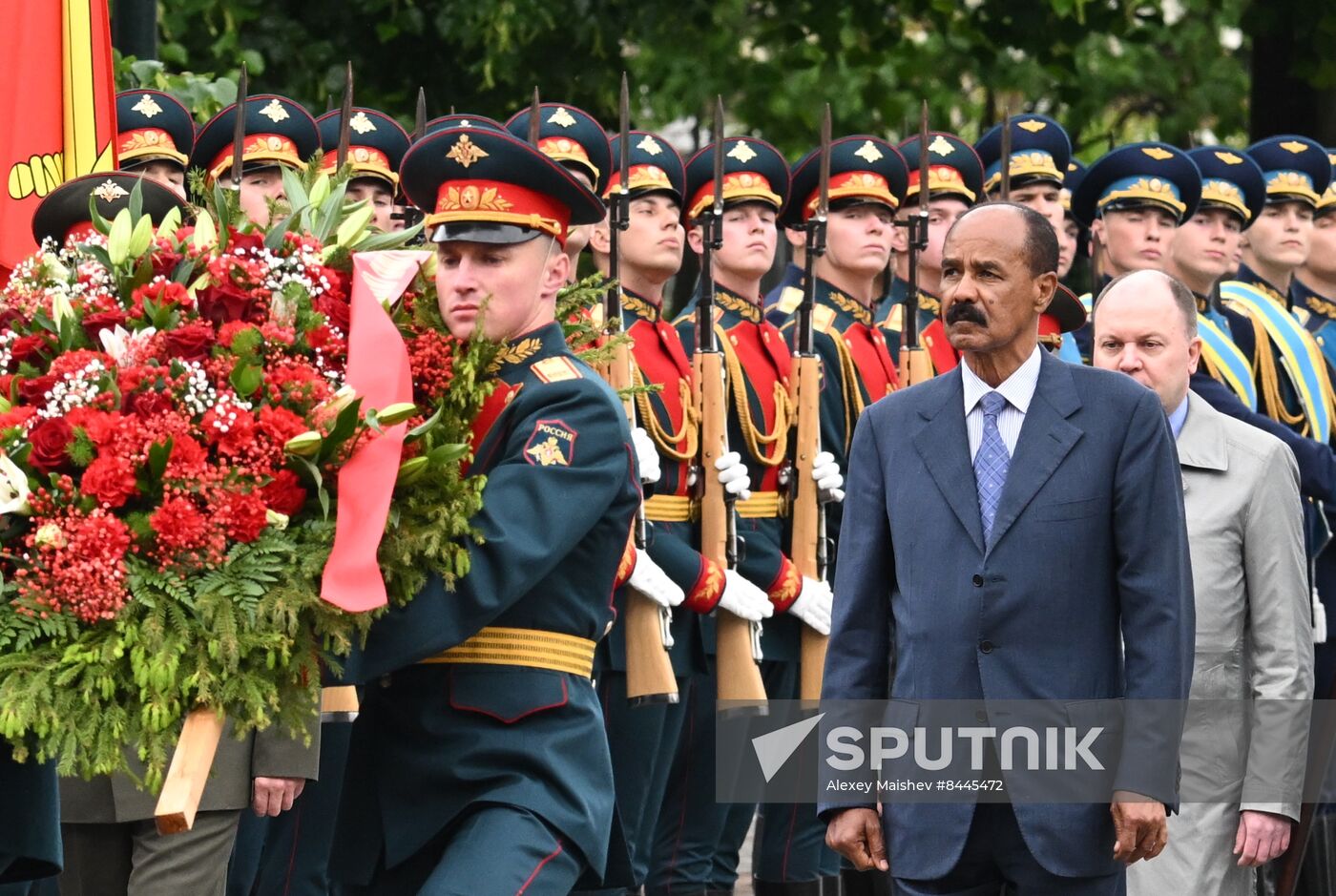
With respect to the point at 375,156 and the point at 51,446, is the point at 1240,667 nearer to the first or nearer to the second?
the point at 51,446

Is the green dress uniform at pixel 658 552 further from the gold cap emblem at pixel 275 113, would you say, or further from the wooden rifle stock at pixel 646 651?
the gold cap emblem at pixel 275 113

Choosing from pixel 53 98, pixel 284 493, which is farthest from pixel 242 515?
pixel 53 98

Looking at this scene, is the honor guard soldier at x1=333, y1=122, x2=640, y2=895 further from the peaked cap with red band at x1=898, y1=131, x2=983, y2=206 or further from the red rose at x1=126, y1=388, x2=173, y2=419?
the peaked cap with red band at x1=898, y1=131, x2=983, y2=206

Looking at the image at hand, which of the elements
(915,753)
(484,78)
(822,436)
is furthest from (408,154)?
(484,78)

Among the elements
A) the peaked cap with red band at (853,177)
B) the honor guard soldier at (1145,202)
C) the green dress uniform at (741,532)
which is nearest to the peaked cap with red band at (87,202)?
the green dress uniform at (741,532)

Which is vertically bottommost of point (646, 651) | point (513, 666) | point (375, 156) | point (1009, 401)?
point (646, 651)

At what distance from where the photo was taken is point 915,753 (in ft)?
16.0

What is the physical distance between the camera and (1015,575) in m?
4.82

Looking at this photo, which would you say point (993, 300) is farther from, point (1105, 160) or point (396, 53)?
point (396, 53)

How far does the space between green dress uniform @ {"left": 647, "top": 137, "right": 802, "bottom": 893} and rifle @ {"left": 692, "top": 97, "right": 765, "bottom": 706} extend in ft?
0.29

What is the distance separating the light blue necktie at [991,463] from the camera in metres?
4.91

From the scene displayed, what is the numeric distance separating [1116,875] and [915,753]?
1.42ft

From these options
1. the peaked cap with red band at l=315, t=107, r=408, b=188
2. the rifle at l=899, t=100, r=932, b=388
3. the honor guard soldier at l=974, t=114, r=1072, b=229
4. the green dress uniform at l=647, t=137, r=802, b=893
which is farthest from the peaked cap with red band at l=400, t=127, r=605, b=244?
the honor guard soldier at l=974, t=114, r=1072, b=229

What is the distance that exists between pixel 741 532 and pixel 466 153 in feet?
9.86
